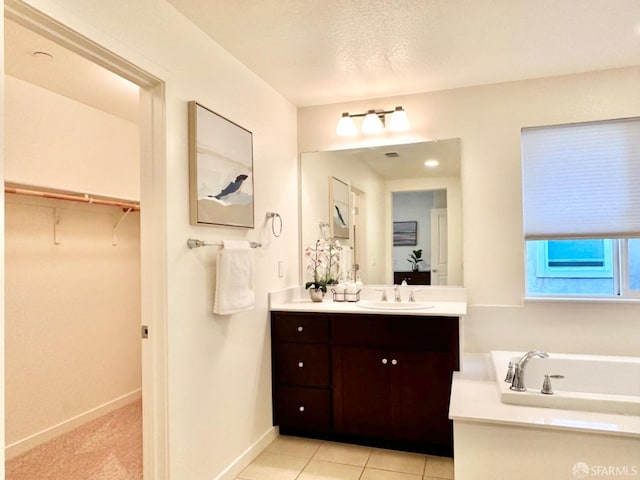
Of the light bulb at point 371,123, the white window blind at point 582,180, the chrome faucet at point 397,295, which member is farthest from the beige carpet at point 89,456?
the white window blind at point 582,180

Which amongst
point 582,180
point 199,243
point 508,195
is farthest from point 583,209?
point 199,243

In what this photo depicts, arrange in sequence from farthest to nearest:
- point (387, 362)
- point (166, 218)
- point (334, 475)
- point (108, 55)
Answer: point (387, 362), point (334, 475), point (166, 218), point (108, 55)

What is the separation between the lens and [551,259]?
313cm

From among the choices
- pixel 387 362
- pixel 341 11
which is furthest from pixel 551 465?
pixel 341 11

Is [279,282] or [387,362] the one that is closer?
[387,362]

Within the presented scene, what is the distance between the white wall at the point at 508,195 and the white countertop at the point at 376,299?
0.16 metres

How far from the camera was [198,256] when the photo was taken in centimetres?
226

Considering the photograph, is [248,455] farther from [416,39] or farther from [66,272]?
[416,39]

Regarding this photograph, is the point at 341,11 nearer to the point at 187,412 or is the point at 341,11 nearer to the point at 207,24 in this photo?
the point at 207,24

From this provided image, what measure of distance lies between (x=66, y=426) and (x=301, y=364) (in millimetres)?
1667

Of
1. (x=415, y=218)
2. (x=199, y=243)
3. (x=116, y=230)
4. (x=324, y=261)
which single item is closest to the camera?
(x=199, y=243)

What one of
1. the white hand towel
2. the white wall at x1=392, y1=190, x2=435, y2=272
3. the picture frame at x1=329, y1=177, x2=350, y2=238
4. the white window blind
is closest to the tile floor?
the white hand towel

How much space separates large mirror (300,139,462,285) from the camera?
3.23m

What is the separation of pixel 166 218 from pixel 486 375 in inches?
77.2
